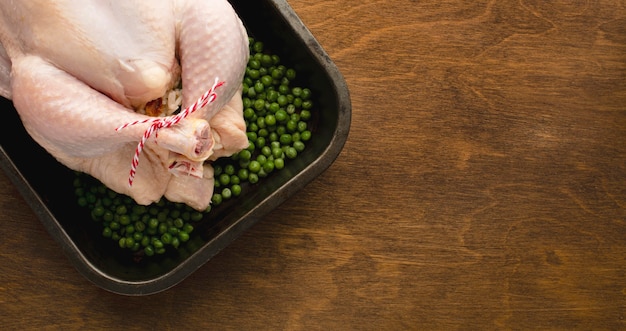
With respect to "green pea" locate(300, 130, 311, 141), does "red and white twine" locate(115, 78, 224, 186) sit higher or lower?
higher

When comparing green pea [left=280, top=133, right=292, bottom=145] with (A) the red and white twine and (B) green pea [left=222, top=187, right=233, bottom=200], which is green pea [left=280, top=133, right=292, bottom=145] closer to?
(B) green pea [left=222, top=187, right=233, bottom=200]

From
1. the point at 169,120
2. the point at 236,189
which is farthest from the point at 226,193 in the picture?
the point at 169,120

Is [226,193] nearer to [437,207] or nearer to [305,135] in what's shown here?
[305,135]

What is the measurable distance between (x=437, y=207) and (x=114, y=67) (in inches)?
43.8

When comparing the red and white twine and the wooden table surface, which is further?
the wooden table surface

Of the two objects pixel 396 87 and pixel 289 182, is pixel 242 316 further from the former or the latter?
pixel 396 87

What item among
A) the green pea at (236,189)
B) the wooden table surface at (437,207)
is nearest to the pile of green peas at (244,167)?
the green pea at (236,189)

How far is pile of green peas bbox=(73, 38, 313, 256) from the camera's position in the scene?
72.5 inches

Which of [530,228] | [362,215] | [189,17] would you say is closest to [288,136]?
[362,215]

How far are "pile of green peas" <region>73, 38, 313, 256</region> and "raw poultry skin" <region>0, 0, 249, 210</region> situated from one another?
11.4 inches

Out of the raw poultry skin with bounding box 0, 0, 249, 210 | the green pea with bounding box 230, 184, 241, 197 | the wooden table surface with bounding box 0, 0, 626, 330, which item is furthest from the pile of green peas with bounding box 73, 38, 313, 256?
the raw poultry skin with bounding box 0, 0, 249, 210

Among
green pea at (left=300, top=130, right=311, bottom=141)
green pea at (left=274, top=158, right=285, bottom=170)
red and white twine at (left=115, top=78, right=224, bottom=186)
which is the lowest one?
green pea at (left=274, top=158, right=285, bottom=170)

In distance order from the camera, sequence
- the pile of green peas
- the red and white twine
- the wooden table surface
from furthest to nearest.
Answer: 1. the wooden table surface
2. the pile of green peas
3. the red and white twine

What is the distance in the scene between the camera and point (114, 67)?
1474 mm
